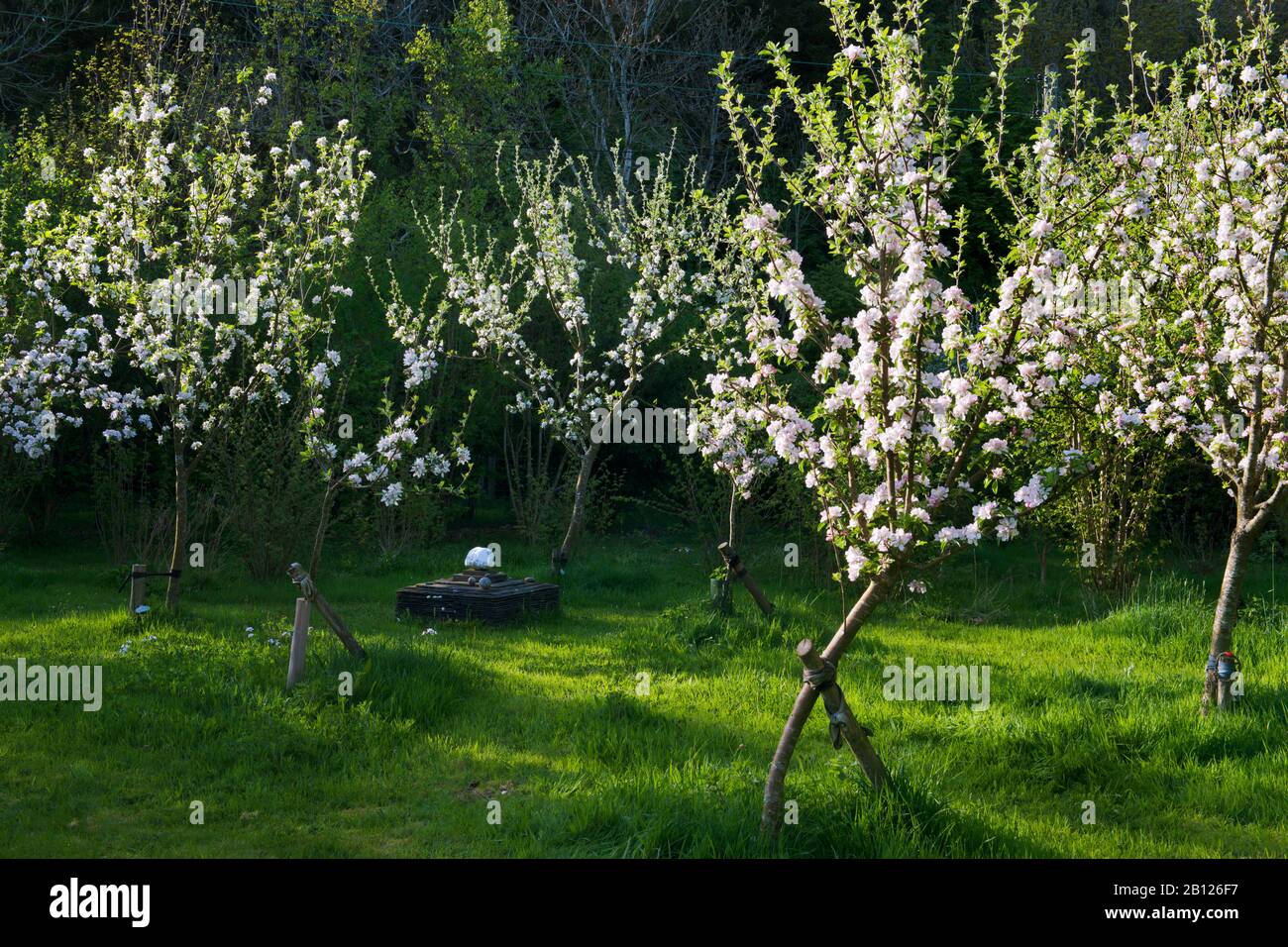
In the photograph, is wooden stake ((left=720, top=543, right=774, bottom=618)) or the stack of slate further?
the stack of slate

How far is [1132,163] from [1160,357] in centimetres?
160

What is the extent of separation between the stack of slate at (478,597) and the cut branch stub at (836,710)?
18.5ft

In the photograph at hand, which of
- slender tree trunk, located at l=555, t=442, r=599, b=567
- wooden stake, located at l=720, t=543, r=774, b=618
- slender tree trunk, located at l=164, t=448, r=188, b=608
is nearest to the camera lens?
wooden stake, located at l=720, t=543, r=774, b=618

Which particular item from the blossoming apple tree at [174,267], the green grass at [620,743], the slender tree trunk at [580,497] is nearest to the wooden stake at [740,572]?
the green grass at [620,743]

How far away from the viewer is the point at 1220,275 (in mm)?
6875

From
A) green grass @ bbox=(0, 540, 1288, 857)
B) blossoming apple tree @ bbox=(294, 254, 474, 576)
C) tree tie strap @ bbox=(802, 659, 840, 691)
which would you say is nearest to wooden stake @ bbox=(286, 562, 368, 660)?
green grass @ bbox=(0, 540, 1288, 857)

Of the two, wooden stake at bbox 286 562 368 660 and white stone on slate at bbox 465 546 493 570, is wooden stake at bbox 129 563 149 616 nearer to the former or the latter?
wooden stake at bbox 286 562 368 660

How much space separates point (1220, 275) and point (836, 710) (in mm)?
3731

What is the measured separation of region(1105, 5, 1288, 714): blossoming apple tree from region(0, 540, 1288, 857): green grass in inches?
44.6

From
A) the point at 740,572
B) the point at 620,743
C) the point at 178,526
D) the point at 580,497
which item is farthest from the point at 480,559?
the point at 620,743

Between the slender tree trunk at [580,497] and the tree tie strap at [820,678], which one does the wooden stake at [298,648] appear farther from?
the slender tree trunk at [580,497]

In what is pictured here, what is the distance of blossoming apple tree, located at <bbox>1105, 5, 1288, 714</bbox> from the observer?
6.93 meters

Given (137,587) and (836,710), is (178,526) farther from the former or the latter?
(836,710)

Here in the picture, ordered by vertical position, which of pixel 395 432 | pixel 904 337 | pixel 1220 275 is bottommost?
pixel 395 432
